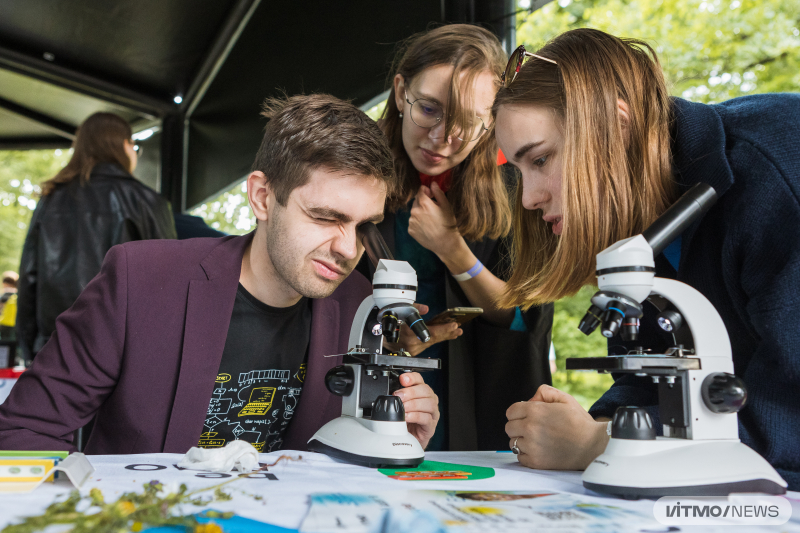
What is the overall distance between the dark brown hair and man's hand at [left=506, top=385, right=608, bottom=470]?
2.59 ft

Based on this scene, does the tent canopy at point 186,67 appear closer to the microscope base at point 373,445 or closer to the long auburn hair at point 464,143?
the long auburn hair at point 464,143

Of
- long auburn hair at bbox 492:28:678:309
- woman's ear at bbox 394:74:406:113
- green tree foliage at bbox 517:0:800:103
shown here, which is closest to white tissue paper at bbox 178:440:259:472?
long auburn hair at bbox 492:28:678:309

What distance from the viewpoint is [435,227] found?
2.05 metres

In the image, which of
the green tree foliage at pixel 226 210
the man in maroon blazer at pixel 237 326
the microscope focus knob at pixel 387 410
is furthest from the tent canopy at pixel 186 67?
the microscope focus knob at pixel 387 410

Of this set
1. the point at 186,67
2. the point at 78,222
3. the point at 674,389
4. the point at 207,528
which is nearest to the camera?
the point at 207,528

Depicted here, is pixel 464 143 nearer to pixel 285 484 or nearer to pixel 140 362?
pixel 140 362

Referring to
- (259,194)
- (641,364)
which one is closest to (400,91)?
(259,194)

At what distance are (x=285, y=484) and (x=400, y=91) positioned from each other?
150 cm

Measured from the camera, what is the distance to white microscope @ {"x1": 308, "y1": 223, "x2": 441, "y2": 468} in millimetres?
1262

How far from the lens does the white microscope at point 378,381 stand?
1262 mm

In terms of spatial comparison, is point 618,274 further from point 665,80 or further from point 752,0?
point 752,0

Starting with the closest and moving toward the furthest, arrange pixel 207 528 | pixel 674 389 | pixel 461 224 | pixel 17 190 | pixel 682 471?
pixel 207 528, pixel 682 471, pixel 674 389, pixel 461 224, pixel 17 190

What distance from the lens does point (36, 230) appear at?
11.5 ft

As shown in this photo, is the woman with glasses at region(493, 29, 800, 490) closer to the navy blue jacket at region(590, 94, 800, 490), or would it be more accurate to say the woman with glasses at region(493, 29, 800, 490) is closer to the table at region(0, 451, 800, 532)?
the navy blue jacket at region(590, 94, 800, 490)
